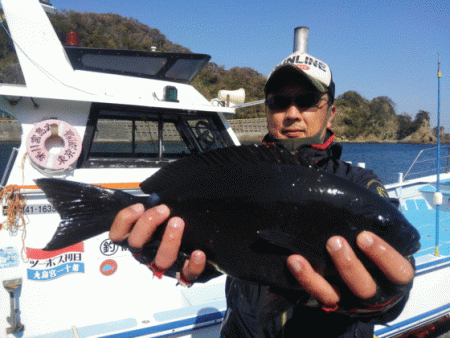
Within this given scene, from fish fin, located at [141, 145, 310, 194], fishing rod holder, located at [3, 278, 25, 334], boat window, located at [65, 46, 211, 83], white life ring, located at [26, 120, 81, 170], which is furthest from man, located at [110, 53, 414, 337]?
boat window, located at [65, 46, 211, 83]

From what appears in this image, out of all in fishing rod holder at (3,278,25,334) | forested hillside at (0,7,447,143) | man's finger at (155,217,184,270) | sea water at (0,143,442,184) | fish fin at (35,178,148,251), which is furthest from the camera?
forested hillside at (0,7,447,143)

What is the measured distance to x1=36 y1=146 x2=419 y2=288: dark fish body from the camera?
1.29 metres

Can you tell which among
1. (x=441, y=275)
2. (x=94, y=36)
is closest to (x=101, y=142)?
(x=441, y=275)

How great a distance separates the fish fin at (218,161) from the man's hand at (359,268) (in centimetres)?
41

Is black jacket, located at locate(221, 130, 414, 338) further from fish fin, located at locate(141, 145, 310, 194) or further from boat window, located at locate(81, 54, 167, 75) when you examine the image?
boat window, located at locate(81, 54, 167, 75)

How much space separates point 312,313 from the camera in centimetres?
142

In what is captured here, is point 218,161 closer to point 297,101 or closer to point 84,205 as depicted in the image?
point 297,101

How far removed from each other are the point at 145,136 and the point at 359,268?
388 cm

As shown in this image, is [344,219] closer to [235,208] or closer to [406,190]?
[235,208]

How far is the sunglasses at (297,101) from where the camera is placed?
1655mm

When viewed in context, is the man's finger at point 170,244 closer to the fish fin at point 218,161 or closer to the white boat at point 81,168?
the fish fin at point 218,161

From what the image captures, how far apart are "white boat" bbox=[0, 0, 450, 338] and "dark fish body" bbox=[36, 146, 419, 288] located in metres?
1.64

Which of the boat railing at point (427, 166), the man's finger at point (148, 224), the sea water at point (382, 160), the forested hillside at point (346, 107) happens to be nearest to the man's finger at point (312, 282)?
the man's finger at point (148, 224)

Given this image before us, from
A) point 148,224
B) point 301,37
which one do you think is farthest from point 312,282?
point 301,37
